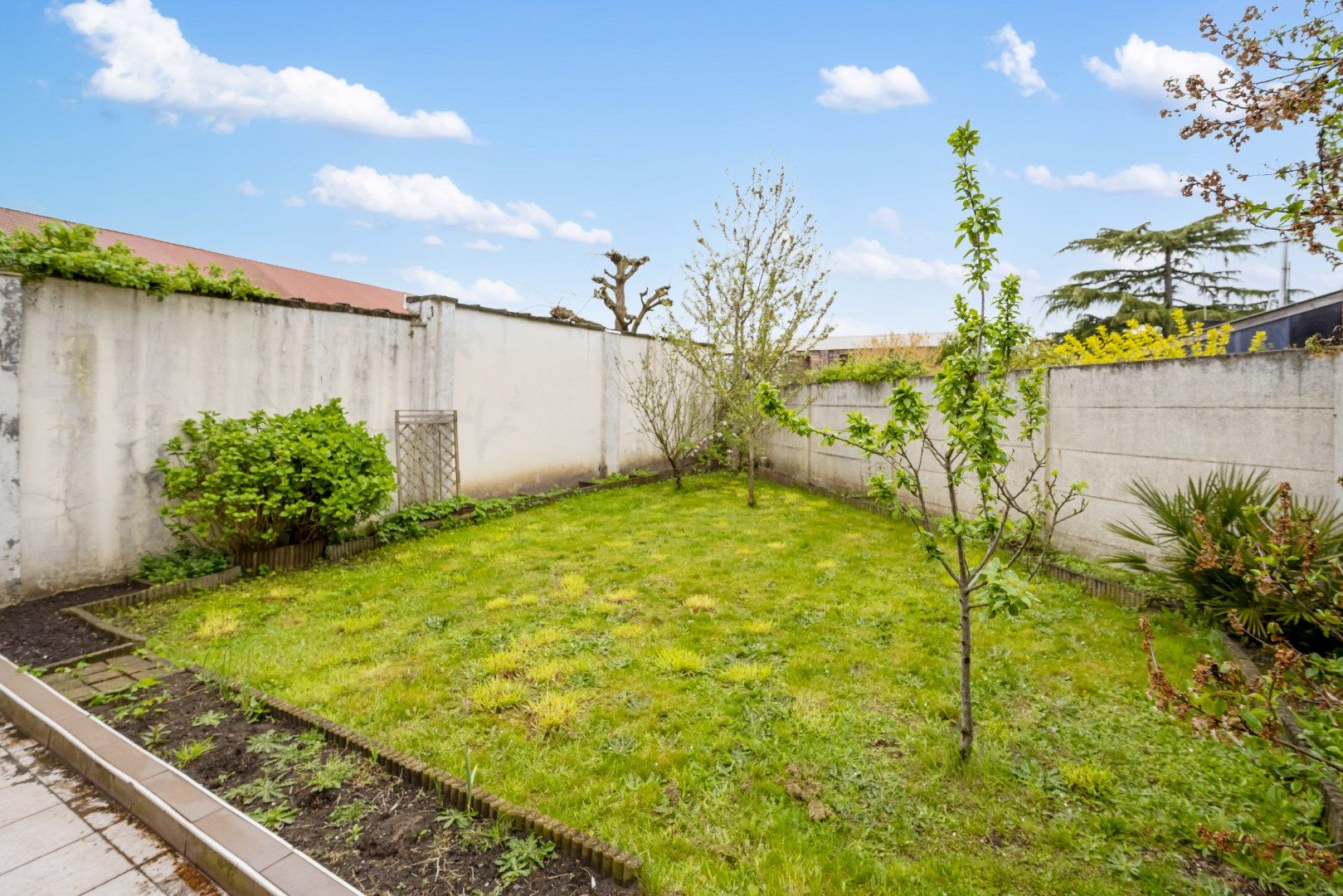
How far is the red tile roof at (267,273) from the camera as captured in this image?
11273mm

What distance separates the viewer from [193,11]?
736 centimetres

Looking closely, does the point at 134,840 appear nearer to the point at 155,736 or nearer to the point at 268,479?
the point at 155,736

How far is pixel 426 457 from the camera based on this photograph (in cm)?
791

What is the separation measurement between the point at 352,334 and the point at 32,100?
581 centimetres

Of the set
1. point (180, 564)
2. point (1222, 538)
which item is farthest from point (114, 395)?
point (1222, 538)

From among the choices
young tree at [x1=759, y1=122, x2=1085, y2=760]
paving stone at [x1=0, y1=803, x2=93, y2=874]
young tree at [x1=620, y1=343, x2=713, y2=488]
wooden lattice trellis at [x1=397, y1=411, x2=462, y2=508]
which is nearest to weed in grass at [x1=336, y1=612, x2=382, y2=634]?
paving stone at [x1=0, y1=803, x2=93, y2=874]

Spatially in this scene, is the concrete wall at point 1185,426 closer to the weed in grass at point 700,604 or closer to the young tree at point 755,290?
the weed in grass at point 700,604

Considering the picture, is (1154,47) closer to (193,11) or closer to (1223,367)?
(1223,367)

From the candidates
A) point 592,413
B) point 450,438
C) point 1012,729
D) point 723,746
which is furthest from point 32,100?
point 1012,729

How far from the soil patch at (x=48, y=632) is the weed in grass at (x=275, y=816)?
2.57 m

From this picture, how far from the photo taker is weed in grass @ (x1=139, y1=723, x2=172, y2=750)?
2.92 metres

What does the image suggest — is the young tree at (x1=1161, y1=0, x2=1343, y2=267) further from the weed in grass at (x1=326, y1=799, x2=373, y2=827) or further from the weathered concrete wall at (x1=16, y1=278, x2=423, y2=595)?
the weathered concrete wall at (x1=16, y1=278, x2=423, y2=595)

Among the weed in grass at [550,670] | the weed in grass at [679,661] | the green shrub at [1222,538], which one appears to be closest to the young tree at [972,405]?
the green shrub at [1222,538]

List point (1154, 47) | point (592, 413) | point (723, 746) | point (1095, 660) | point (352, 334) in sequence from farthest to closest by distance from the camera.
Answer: point (592, 413), point (352, 334), point (1154, 47), point (1095, 660), point (723, 746)
